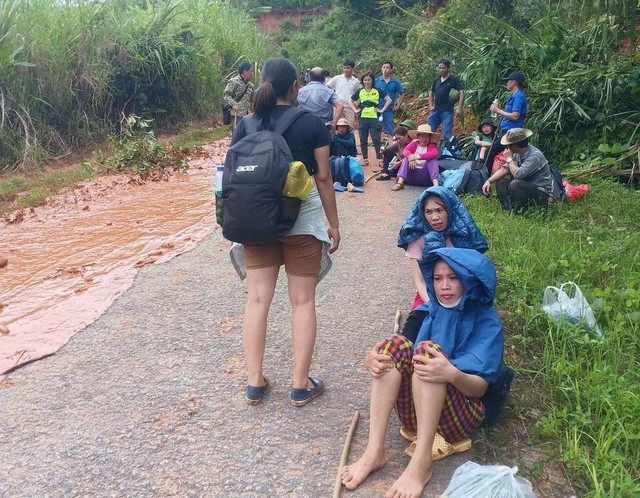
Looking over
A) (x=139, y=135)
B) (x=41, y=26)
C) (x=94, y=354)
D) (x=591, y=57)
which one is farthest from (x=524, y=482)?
(x=41, y=26)

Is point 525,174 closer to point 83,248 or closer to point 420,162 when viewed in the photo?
point 420,162

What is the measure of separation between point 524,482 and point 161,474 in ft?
5.16

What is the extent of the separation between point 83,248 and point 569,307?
16.2ft

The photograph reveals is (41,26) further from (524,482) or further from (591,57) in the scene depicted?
(524,482)

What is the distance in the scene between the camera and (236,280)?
211 inches

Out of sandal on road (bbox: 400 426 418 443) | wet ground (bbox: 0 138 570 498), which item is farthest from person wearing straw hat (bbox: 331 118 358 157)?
sandal on road (bbox: 400 426 418 443)

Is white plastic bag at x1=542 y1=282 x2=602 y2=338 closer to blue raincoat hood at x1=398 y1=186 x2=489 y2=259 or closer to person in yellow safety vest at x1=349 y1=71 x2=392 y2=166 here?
blue raincoat hood at x1=398 y1=186 x2=489 y2=259

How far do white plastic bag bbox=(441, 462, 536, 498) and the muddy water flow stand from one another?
9.48 feet

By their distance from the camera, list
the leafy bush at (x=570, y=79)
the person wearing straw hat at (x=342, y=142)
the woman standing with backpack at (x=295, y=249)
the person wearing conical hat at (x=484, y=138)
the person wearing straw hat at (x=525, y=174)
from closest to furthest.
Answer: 1. the woman standing with backpack at (x=295, y=249)
2. the person wearing straw hat at (x=525, y=174)
3. the leafy bush at (x=570, y=79)
4. the person wearing conical hat at (x=484, y=138)
5. the person wearing straw hat at (x=342, y=142)

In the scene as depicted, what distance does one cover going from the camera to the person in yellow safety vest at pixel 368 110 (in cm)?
1059

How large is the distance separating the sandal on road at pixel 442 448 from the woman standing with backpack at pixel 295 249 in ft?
2.30

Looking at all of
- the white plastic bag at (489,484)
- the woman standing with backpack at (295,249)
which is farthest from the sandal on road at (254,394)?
the white plastic bag at (489,484)

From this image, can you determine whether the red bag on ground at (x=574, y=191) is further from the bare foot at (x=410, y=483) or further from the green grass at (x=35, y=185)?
the green grass at (x=35, y=185)

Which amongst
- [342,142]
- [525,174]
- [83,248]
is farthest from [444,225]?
[342,142]
